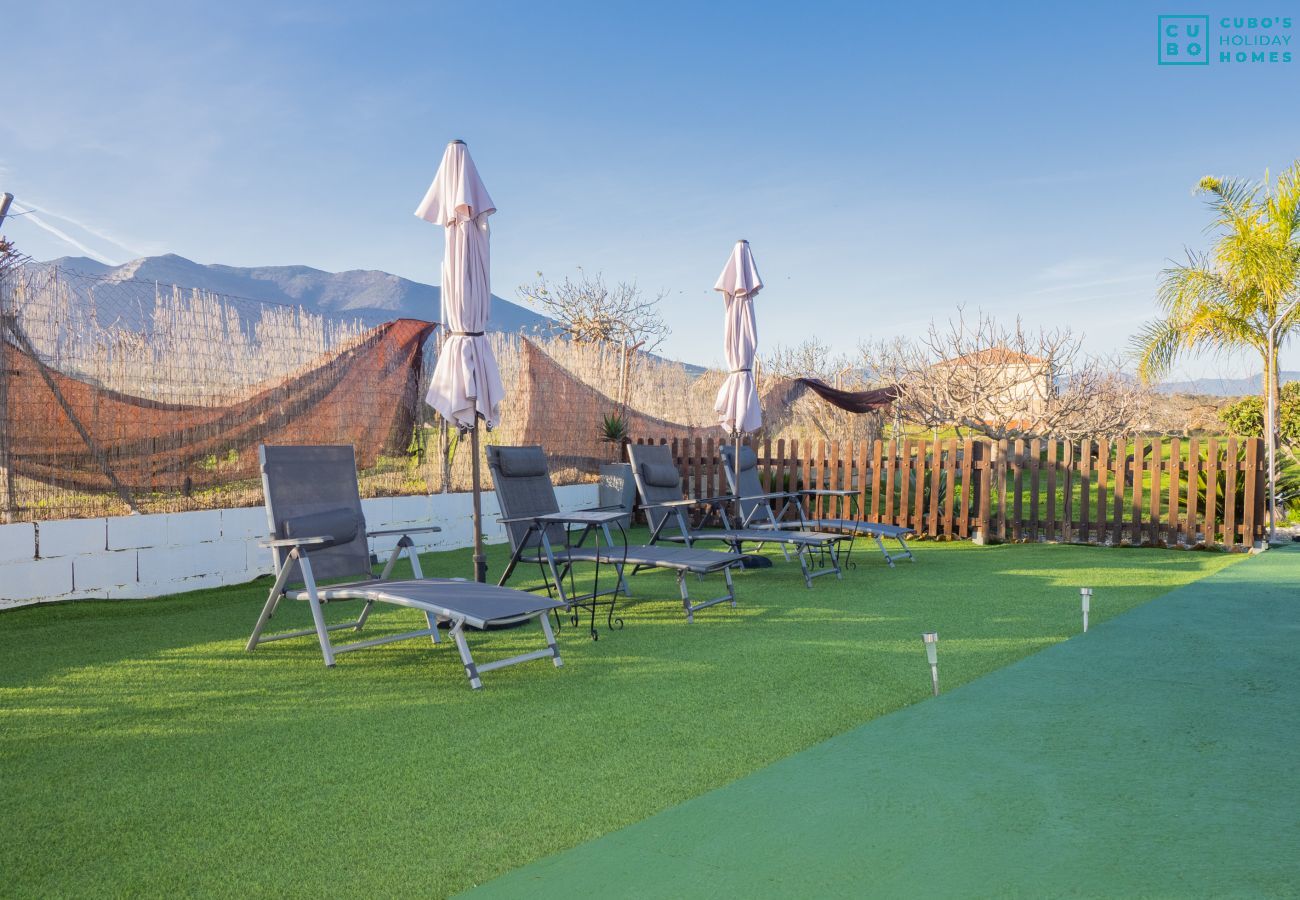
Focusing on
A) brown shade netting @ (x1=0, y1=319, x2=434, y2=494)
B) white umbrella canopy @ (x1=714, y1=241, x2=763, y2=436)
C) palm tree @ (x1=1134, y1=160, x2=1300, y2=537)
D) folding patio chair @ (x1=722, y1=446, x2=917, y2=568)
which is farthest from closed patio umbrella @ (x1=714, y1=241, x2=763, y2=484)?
palm tree @ (x1=1134, y1=160, x2=1300, y2=537)

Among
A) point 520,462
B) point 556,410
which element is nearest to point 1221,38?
point 556,410

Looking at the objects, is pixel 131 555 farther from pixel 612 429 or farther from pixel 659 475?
pixel 612 429

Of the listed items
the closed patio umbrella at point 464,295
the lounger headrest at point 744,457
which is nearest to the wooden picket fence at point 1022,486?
the lounger headrest at point 744,457

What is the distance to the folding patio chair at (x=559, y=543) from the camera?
5.14m

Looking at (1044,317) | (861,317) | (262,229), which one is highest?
(262,229)

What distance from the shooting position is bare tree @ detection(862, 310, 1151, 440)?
43.4 ft

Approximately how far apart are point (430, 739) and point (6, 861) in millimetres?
1262

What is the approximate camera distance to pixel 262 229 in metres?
37.4

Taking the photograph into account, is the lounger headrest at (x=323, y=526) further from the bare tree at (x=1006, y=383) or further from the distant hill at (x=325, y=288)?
the distant hill at (x=325, y=288)

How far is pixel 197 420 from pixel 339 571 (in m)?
2.98

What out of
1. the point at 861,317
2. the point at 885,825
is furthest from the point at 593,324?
the point at 885,825

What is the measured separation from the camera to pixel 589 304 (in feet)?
82.9

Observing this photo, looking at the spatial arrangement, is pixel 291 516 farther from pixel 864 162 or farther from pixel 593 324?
pixel 593 324

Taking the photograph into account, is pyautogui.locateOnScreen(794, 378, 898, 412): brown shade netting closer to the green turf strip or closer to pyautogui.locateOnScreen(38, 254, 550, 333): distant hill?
the green turf strip
